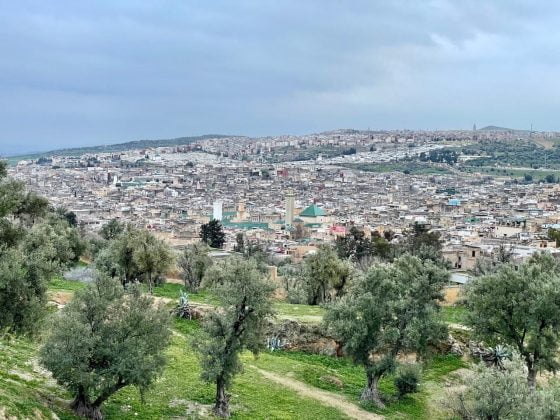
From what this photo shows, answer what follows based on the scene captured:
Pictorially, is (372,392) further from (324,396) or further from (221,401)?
(221,401)

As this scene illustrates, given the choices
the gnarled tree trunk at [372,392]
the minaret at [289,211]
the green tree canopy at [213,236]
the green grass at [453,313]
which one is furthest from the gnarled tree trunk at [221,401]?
the minaret at [289,211]

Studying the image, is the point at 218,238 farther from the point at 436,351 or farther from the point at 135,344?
the point at 135,344

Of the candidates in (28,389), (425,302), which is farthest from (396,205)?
(28,389)

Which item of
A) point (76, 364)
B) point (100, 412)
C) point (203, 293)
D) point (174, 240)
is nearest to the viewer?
point (76, 364)

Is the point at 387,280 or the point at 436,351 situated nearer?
the point at 387,280

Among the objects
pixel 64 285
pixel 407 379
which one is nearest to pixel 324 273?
pixel 407 379

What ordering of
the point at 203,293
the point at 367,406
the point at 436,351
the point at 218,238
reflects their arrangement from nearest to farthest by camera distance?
the point at 367,406
the point at 436,351
the point at 203,293
the point at 218,238
